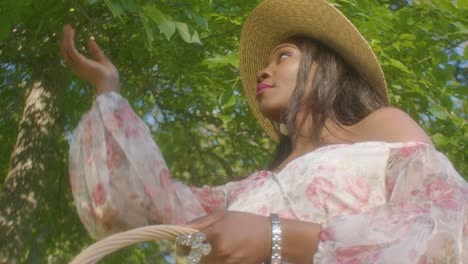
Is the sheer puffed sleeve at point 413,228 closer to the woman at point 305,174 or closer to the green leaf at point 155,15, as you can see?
the woman at point 305,174

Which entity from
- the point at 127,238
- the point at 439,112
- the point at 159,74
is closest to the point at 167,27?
the point at 127,238

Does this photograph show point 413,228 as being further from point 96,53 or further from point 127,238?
point 96,53

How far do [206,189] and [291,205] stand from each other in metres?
0.46

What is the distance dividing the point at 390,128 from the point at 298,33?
24.5 inches

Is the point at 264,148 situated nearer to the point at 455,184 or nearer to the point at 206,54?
the point at 206,54

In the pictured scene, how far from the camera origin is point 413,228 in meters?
1.48

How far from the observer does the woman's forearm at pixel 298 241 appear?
1.48 meters

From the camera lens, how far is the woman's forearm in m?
1.48

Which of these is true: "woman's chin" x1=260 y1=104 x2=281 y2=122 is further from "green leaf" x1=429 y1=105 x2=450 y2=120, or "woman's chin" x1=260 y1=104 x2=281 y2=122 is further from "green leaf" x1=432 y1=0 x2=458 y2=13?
"green leaf" x1=429 y1=105 x2=450 y2=120

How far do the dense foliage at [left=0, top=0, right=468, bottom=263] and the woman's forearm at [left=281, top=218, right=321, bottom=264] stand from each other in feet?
3.24

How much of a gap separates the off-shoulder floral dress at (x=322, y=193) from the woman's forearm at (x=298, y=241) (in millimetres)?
18

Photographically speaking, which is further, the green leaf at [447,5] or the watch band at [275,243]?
the green leaf at [447,5]

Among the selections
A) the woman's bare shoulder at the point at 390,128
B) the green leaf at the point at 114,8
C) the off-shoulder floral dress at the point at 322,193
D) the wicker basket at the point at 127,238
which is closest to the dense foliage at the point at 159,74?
the green leaf at the point at 114,8

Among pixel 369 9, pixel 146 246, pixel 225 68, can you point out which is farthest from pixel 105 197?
pixel 146 246
